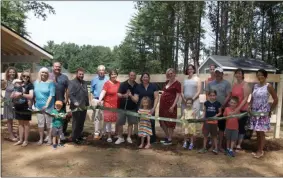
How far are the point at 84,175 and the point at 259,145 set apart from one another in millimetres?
3106

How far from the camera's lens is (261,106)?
211 inches

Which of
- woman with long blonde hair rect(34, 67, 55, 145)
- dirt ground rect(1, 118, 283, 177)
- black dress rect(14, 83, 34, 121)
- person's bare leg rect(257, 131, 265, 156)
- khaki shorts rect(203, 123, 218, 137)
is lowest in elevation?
dirt ground rect(1, 118, 283, 177)

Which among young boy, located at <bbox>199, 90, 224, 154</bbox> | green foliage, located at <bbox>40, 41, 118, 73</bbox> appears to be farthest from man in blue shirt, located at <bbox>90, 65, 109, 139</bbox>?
green foliage, located at <bbox>40, 41, 118, 73</bbox>

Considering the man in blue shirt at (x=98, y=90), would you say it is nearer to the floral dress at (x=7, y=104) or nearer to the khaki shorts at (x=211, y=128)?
the floral dress at (x=7, y=104)

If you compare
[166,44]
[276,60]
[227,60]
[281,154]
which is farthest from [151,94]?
[166,44]

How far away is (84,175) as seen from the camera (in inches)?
175

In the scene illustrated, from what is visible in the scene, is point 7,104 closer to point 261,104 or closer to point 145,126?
point 145,126

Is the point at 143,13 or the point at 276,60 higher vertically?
the point at 143,13

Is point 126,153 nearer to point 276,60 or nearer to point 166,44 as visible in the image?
point 276,60

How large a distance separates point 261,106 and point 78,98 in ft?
11.1

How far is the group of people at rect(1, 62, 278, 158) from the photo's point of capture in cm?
544

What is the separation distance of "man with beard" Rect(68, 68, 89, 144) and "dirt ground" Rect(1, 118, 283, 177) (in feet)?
0.99

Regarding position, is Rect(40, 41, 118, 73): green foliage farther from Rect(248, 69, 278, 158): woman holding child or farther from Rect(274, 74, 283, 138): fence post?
Rect(248, 69, 278, 158): woman holding child

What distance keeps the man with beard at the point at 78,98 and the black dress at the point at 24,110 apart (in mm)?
Result: 818
